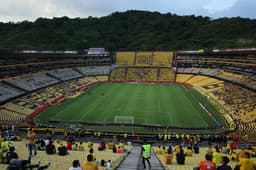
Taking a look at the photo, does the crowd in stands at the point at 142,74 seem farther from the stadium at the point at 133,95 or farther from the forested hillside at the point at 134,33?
the forested hillside at the point at 134,33

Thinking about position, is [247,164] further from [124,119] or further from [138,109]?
[138,109]

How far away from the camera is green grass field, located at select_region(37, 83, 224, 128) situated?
44.7 meters

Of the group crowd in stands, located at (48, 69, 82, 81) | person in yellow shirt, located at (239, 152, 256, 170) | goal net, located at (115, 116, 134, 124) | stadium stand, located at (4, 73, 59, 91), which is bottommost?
goal net, located at (115, 116, 134, 124)

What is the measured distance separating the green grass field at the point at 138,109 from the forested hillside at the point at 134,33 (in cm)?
8630

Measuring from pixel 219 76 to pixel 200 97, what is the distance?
16.9 meters

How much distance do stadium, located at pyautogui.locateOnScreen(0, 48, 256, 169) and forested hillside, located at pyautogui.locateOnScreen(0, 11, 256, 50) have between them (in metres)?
47.4

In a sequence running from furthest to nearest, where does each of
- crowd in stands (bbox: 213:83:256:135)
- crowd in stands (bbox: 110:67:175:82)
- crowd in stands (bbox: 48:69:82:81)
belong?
crowd in stands (bbox: 110:67:175:82) < crowd in stands (bbox: 48:69:82:81) < crowd in stands (bbox: 213:83:256:135)

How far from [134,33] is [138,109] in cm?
13313

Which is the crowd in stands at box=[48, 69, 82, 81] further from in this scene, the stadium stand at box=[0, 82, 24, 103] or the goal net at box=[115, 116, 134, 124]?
the goal net at box=[115, 116, 134, 124]

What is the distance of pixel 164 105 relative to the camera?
56.2m

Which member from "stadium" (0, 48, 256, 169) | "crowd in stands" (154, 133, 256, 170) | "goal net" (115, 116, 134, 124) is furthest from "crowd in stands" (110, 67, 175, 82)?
"crowd in stands" (154, 133, 256, 170)

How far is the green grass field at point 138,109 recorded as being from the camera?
1761 inches

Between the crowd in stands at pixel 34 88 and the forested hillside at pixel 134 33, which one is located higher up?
the forested hillside at pixel 134 33

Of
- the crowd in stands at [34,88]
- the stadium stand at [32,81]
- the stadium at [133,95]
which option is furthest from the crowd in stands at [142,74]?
the stadium stand at [32,81]
